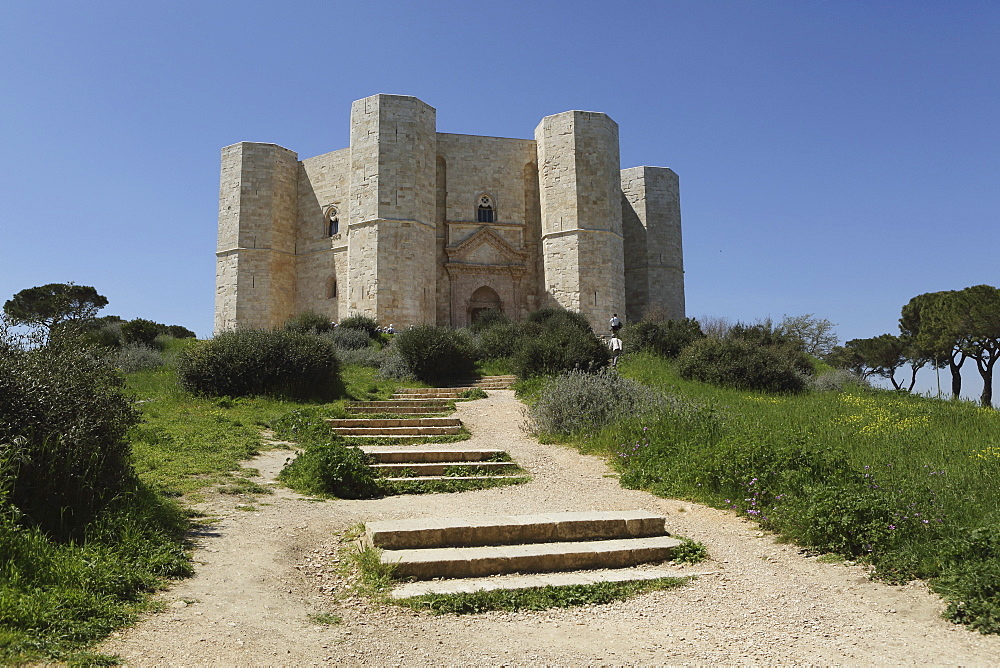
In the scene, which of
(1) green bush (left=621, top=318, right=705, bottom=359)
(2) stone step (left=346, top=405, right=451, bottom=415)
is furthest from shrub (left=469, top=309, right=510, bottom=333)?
(2) stone step (left=346, top=405, right=451, bottom=415)

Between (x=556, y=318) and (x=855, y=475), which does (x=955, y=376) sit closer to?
(x=556, y=318)

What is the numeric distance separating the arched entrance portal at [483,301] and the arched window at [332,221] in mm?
6317

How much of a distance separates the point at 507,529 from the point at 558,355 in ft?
32.8

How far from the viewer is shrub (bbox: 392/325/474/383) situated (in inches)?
608

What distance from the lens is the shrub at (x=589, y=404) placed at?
9648 millimetres

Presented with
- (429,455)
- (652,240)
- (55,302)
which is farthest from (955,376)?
(55,302)

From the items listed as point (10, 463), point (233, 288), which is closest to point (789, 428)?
point (10, 463)

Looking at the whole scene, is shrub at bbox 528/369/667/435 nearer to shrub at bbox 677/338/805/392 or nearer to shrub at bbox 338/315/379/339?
shrub at bbox 677/338/805/392

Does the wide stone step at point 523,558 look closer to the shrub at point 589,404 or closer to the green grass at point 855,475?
the green grass at point 855,475

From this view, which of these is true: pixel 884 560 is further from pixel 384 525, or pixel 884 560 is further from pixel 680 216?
pixel 680 216

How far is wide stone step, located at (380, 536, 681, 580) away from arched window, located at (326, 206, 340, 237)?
24633mm

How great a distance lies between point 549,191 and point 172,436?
2047cm

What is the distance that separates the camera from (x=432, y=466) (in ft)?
25.5

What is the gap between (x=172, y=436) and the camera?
8.29 m
